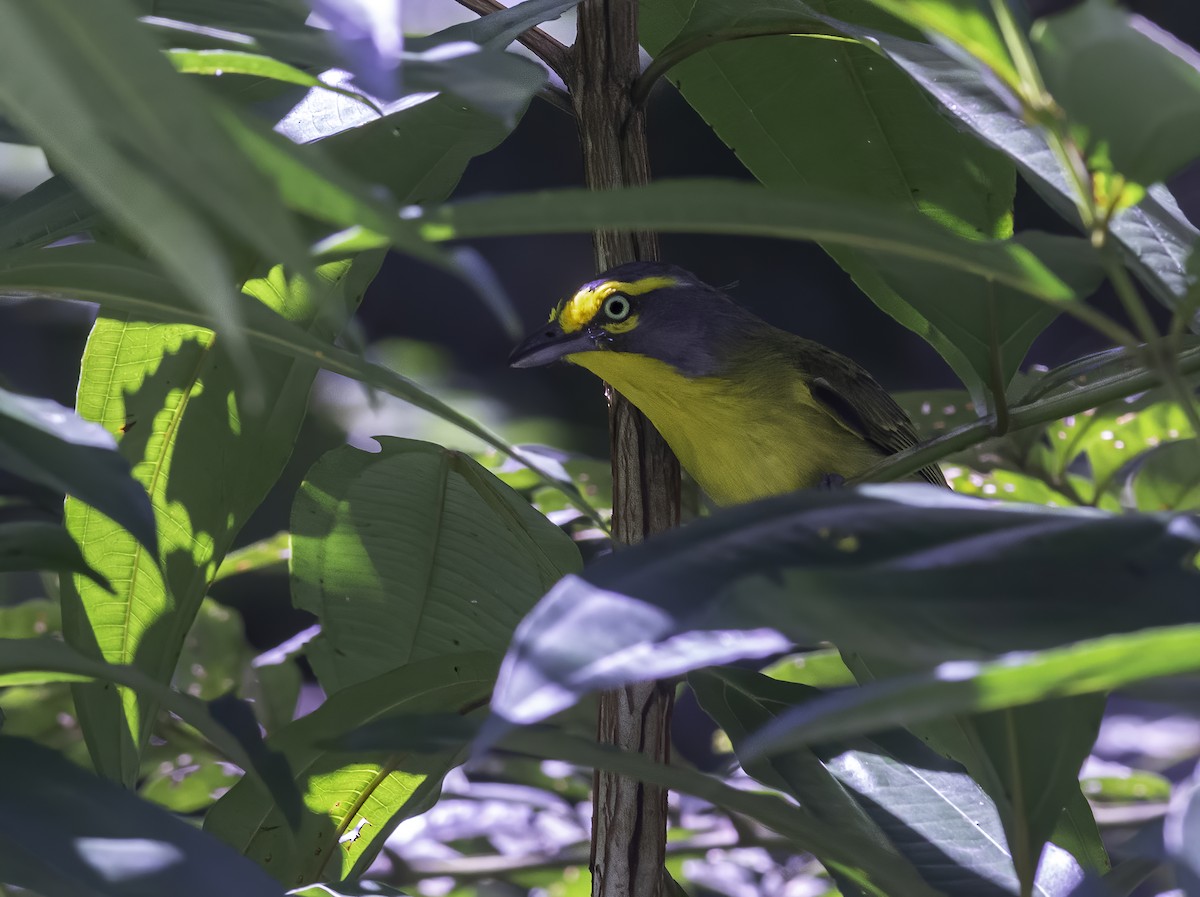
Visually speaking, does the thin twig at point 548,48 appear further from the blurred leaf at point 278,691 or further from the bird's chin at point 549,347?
the blurred leaf at point 278,691

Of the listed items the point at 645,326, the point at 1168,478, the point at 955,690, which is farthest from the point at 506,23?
the point at 1168,478

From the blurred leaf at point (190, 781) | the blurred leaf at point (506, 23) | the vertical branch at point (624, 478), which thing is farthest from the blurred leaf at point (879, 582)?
the blurred leaf at point (190, 781)

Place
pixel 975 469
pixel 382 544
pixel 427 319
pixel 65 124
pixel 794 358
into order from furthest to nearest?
1. pixel 427 319
2. pixel 794 358
3. pixel 975 469
4. pixel 382 544
5. pixel 65 124

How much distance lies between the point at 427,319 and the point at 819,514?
604 centimetres

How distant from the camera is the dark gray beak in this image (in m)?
1.94

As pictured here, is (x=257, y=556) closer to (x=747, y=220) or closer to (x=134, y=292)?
(x=134, y=292)

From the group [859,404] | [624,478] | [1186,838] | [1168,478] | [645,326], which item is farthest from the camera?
[859,404]

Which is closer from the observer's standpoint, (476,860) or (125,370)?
(125,370)

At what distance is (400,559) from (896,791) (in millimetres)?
566

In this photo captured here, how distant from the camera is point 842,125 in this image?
135 centimetres

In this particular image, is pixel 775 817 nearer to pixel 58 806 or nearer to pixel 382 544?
pixel 58 806

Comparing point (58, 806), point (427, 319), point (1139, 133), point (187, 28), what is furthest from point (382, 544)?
point (427, 319)

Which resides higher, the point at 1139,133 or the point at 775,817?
the point at 1139,133

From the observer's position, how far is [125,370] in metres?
1.16
